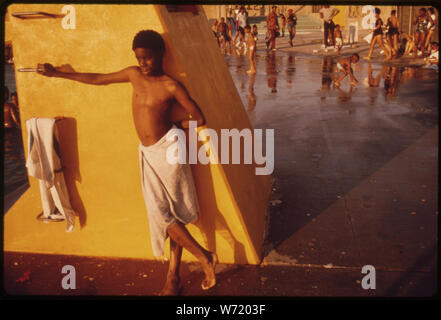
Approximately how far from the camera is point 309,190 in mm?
5332

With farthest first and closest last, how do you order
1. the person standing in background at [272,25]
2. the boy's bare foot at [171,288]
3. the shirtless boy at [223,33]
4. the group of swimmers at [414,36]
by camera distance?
the shirtless boy at [223,33] → the person standing in background at [272,25] → the group of swimmers at [414,36] → the boy's bare foot at [171,288]

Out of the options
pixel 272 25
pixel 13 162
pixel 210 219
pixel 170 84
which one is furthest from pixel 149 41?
pixel 272 25

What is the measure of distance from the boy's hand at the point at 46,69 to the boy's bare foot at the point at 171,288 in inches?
80.9

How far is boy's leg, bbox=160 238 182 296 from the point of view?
138 inches

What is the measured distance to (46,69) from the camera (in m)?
3.38

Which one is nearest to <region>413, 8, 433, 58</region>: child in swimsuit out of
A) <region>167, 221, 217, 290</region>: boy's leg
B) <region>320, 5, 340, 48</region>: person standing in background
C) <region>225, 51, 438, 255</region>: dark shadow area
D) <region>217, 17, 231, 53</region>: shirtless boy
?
<region>225, 51, 438, 255</region>: dark shadow area

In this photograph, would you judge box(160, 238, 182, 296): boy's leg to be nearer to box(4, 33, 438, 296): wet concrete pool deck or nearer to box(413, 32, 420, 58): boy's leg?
box(4, 33, 438, 296): wet concrete pool deck

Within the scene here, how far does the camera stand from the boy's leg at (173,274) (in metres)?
3.52

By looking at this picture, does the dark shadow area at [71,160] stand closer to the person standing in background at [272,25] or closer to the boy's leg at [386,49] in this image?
the boy's leg at [386,49]

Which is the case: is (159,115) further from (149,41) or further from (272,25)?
(272,25)

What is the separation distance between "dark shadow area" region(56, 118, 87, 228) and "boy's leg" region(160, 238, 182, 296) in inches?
42.0

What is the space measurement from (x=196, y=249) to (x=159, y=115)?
119cm

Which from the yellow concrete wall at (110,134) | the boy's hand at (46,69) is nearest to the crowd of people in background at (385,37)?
the yellow concrete wall at (110,134)

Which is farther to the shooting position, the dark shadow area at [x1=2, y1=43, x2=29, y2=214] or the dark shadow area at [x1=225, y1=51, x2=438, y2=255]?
the dark shadow area at [x1=2, y1=43, x2=29, y2=214]
